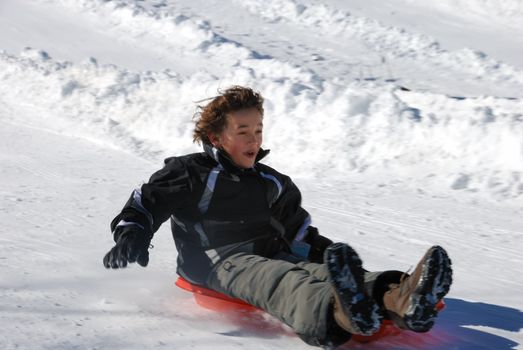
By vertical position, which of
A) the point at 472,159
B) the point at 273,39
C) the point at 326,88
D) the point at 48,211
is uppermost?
the point at 273,39

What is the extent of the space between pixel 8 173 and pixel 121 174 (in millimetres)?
768

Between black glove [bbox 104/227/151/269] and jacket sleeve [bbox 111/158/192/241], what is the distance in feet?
0.13

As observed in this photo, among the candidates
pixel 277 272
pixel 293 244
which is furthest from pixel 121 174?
pixel 277 272

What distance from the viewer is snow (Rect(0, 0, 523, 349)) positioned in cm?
277

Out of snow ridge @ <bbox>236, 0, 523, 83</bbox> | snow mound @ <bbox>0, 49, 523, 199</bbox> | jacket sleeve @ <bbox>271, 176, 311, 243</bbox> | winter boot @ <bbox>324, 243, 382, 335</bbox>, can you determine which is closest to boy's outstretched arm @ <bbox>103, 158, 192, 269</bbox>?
jacket sleeve @ <bbox>271, 176, 311, 243</bbox>

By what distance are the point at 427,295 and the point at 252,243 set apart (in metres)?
0.94

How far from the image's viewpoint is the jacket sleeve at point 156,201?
8.94 ft

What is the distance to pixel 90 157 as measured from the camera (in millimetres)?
5875

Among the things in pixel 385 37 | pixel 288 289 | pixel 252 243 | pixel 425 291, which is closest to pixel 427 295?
pixel 425 291

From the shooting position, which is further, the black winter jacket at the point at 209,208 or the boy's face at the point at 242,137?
the boy's face at the point at 242,137

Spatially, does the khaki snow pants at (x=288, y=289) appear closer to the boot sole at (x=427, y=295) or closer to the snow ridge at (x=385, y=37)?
the boot sole at (x=427, y=295)


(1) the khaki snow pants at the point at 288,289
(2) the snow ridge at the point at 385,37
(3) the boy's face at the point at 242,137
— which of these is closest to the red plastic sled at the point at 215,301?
(1) the khaki snow pants at the point at 288,289

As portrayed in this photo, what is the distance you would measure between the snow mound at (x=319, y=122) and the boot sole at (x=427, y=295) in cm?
311

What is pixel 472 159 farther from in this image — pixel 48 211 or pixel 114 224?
pixel 114 224
